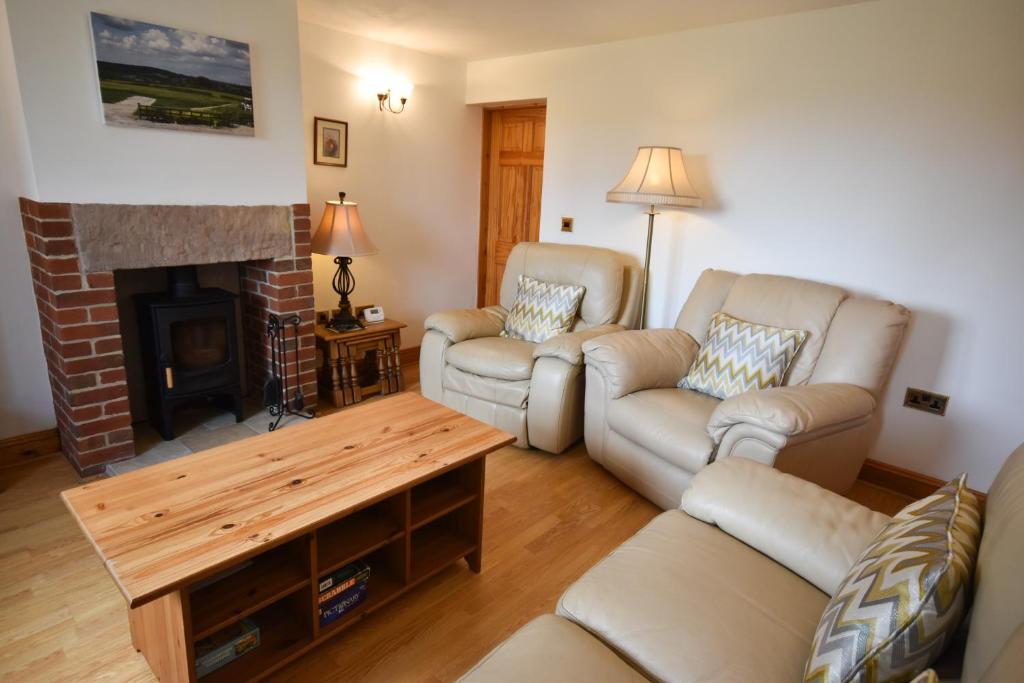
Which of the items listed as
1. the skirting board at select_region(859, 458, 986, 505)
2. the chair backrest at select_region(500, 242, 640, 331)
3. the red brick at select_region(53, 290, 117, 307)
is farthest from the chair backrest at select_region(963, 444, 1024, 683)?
the red brick at select_region(53, 290, 117, 307)

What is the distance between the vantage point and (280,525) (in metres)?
1.35

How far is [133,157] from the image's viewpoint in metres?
2.42

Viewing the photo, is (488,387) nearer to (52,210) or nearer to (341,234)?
(341,234)

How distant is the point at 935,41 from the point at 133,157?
3.42 m

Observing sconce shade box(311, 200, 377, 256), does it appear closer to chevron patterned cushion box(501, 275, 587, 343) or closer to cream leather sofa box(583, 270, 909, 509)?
chevron patterned cushion box(501, 275, 587, 343)

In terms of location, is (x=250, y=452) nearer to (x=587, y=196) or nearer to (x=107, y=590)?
(x=107, y=590)

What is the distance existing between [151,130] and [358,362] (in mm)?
1693

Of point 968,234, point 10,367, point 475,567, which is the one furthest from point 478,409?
point 968,234

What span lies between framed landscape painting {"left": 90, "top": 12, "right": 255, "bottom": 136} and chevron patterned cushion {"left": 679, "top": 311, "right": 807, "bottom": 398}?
2453 mm

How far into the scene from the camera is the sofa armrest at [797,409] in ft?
6.37

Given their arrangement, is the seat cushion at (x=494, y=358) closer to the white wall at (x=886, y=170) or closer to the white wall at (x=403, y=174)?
the white wall at (x=886, y=170)

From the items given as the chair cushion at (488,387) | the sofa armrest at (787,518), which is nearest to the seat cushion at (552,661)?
the sofa armrest at (787,518)

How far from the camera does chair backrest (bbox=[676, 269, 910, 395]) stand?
7.52ft

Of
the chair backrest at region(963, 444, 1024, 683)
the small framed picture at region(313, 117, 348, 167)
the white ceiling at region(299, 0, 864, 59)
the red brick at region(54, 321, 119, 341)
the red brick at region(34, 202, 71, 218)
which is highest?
the white ceiling at region(299, 0, 864, 59)
